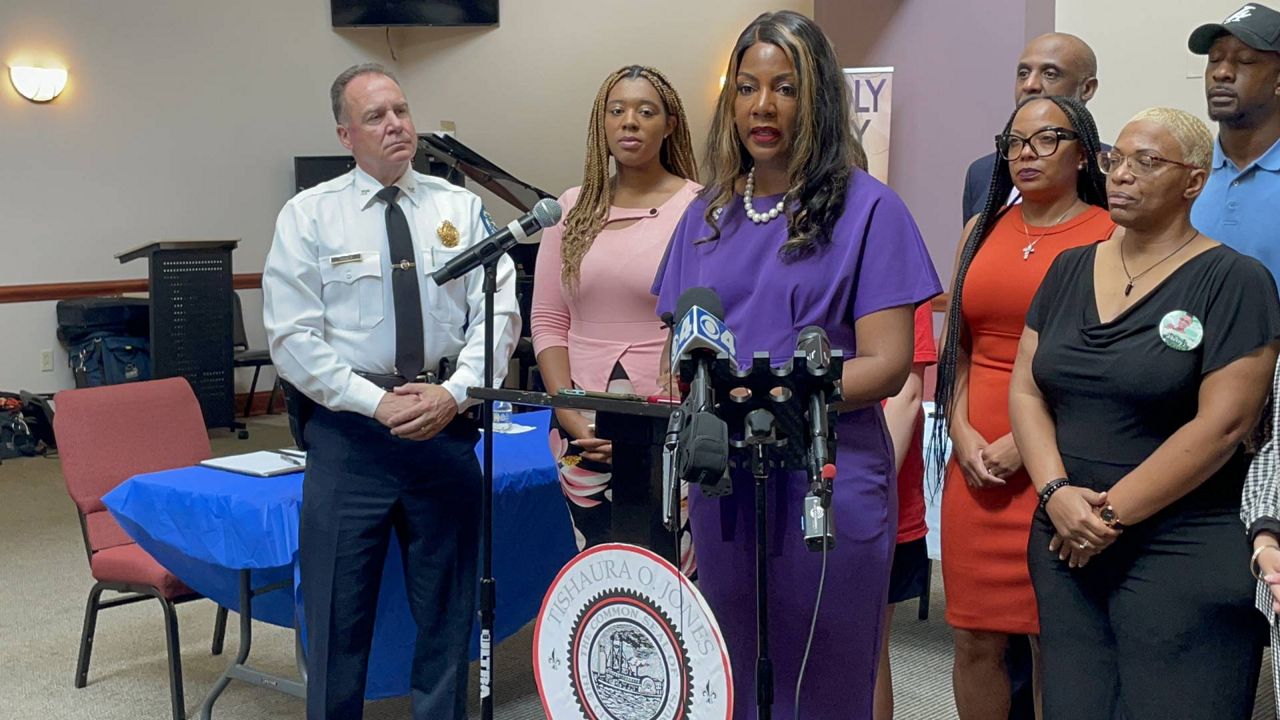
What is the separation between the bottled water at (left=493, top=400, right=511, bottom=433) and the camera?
3.69m

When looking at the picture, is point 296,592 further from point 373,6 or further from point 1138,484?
point 373,6

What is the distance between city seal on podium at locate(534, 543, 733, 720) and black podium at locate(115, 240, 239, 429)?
6123 millimetres

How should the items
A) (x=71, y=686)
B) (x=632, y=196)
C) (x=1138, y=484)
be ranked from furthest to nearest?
(x=71, y=686) < (x=632, y=196) < (x=1138, y=484)

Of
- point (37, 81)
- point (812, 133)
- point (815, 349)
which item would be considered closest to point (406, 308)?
point (812, 133)

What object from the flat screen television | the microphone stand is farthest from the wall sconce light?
the microphone stand

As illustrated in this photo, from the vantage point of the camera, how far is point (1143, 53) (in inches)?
187

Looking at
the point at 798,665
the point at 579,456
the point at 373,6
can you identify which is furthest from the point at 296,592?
the point at 373,6

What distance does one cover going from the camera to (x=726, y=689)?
4.91 feet

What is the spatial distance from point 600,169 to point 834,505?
1.30m

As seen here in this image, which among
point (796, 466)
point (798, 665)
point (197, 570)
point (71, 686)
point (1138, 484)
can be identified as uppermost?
point (796, 466)

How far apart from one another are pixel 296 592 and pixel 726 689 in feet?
5.46

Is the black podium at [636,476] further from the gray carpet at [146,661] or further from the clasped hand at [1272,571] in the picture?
the gray carpet at [146,661]

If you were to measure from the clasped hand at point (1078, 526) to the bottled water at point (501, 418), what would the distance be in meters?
1.94

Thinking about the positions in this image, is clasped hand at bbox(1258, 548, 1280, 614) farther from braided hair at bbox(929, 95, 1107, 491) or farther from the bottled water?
the bottled water
